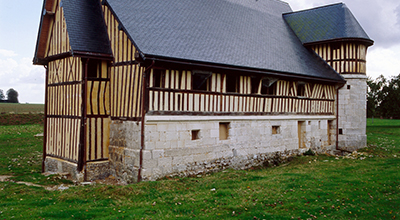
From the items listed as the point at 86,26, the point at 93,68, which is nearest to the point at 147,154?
the point at 93,68

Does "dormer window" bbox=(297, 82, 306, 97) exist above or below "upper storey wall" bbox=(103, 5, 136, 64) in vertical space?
below

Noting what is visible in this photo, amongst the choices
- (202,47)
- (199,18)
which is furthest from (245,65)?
(199,18)

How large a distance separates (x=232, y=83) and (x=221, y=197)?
5932 mm

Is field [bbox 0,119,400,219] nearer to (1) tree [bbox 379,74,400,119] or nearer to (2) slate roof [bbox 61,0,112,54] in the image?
(2) slate roof [bbox 61,0,112,54]

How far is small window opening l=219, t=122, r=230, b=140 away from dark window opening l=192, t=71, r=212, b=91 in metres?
1.52

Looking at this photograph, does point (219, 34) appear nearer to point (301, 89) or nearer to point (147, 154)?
point (301, 89)

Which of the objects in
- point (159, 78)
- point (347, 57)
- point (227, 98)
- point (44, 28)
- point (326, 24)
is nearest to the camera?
point (159, 78)

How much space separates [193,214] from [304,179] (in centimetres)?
439

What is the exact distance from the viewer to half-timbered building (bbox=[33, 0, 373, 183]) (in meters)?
9.95

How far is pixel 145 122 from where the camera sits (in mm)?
9578

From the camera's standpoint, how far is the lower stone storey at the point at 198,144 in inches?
386

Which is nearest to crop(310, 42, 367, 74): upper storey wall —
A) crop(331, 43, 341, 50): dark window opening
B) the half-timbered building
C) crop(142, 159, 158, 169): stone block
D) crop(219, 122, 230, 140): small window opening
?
crop(331, 43, 341, 50): dark window opening

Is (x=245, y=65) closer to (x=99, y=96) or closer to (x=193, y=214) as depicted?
(x=99, y=96)

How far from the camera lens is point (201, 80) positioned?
1121 centimetres
